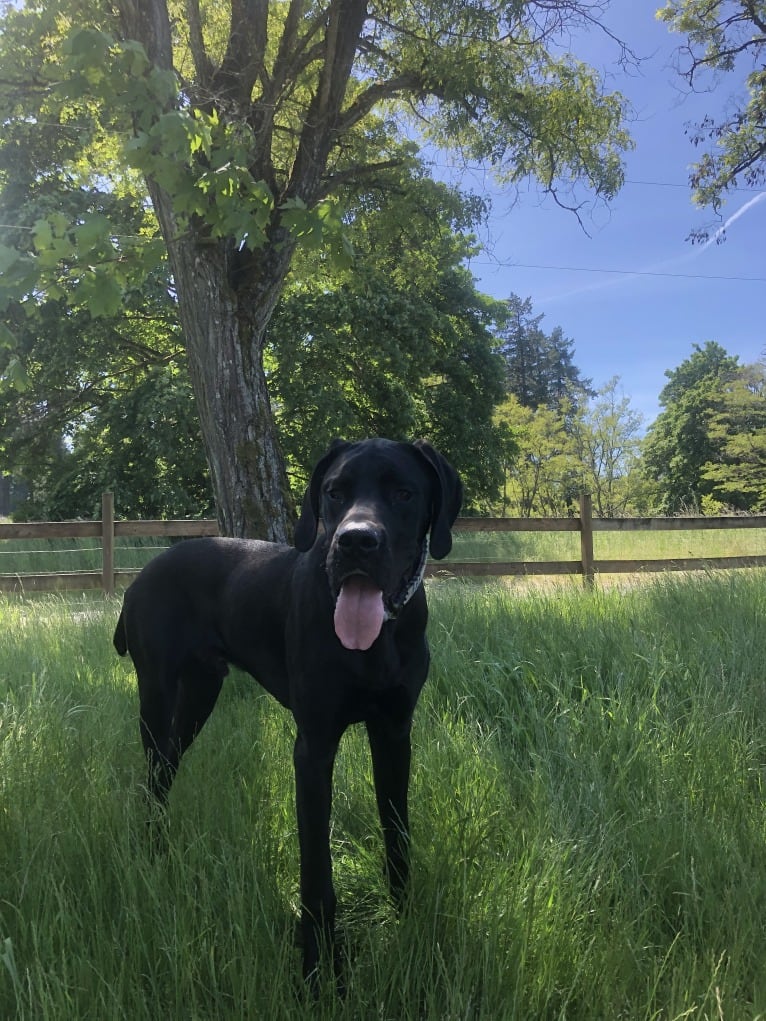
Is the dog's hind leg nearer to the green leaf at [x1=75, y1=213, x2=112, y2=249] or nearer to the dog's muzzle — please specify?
the dog's muzzle

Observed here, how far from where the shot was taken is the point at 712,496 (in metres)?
36.6

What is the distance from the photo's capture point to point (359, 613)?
1.71 m

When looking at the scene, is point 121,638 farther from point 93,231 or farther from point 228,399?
point 228,399

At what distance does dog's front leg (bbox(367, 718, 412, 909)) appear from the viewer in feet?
6.48

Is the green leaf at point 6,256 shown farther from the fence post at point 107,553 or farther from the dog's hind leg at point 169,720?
the fence post at point 107,553

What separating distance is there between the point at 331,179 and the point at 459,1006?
645 centimetres

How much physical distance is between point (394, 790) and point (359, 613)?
0.72 metres

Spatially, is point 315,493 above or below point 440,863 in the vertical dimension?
above

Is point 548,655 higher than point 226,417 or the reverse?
the reverse

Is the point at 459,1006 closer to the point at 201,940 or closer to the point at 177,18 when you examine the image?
the point at 201,940

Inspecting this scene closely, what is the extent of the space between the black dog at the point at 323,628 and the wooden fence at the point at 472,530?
19.6ft

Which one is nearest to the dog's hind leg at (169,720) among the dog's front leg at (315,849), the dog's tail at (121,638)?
the dog's tail at (121,638)

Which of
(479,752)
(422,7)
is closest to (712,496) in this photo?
(422,7)

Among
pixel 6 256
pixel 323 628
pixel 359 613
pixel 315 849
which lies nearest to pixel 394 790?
pixel 315 849
